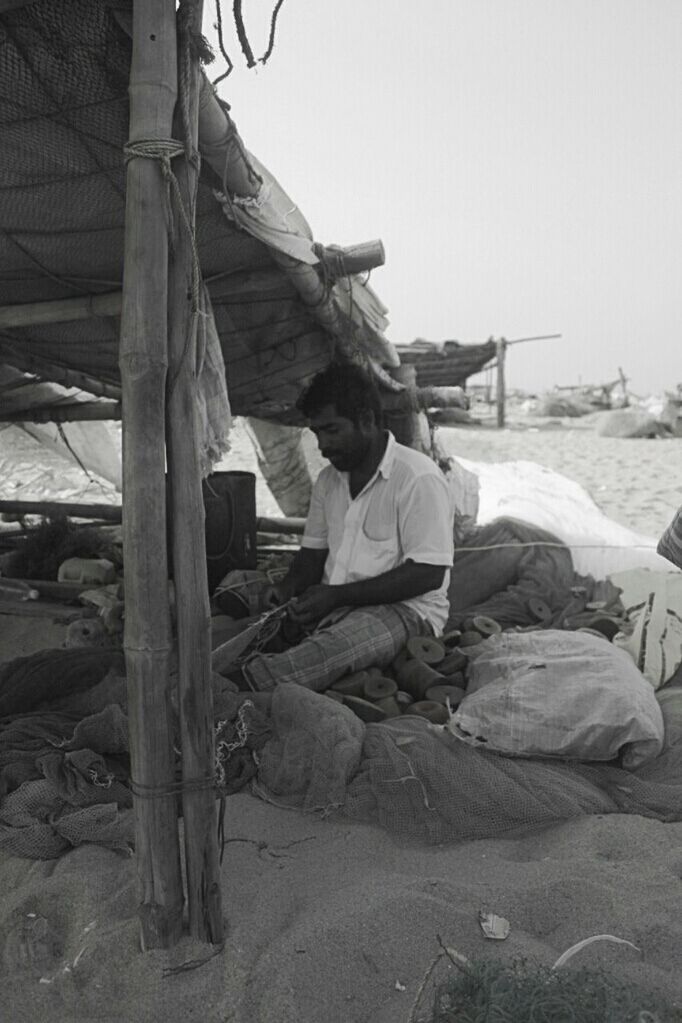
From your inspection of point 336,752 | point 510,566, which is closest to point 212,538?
point 510,566

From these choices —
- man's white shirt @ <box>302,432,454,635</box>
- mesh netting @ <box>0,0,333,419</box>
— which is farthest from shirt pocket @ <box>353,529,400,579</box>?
mesh netting @ <box>0,0,333,419</box>

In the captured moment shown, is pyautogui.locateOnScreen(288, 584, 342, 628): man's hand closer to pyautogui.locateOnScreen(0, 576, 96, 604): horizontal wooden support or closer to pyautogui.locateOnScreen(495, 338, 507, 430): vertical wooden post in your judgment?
pyautogui.locateOnScreen(0, 576, 96, 604): horizontal wooden support

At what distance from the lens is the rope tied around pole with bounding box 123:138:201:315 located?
5.88ft

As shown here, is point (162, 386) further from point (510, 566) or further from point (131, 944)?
point (510, 566)

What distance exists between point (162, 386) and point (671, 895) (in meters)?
1.77

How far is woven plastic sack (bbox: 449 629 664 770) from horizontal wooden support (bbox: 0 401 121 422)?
15.2 feet

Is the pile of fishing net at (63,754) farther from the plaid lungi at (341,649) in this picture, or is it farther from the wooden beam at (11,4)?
the wooden beam at (11,4)

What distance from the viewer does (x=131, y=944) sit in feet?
6.24

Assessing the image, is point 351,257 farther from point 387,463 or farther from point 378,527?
point 378,527

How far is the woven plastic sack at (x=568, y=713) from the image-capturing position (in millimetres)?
2713

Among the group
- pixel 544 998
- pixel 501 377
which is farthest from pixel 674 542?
pixel 501 377

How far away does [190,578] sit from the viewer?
1897 millimetres

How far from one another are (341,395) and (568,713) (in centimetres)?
158

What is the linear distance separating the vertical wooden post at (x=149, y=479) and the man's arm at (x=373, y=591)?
4.97 ft
